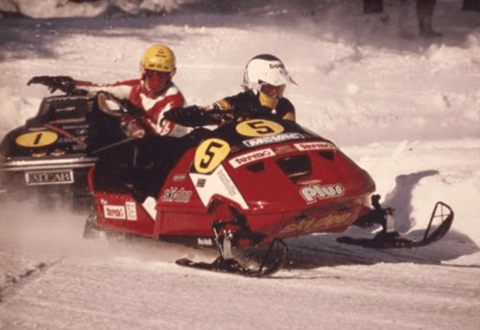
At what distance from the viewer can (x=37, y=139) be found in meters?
10.7

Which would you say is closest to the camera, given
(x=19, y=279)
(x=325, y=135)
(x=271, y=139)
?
(x=19, y=279)

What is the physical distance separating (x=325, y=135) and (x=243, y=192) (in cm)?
851

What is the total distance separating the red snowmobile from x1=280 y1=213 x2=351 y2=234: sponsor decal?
0.01 metres

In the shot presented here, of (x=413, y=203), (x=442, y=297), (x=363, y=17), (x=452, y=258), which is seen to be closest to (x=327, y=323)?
(x=442, y=297)

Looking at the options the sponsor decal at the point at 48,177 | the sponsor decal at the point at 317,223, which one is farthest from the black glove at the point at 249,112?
the sponsor decal at the point at 48,177

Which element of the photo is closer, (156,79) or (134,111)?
(134,111)

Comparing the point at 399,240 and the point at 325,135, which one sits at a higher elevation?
the point at 399,240

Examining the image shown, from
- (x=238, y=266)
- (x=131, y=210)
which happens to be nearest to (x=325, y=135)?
(x=131, y=210)

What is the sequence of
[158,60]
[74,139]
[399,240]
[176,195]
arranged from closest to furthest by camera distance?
1. [176,195]
2. [399,240]
3. [74,139]
4. [158,60]

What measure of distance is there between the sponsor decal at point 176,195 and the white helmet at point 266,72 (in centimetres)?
150

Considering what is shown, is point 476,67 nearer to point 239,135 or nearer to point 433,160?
point 433,160

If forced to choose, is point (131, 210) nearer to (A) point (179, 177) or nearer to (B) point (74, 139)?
(A) point (179, 177)

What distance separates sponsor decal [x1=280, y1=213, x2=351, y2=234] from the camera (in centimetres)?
784

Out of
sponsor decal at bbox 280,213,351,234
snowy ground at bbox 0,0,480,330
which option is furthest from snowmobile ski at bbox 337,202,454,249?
sponsor decal at bbox 280,213,351,234
